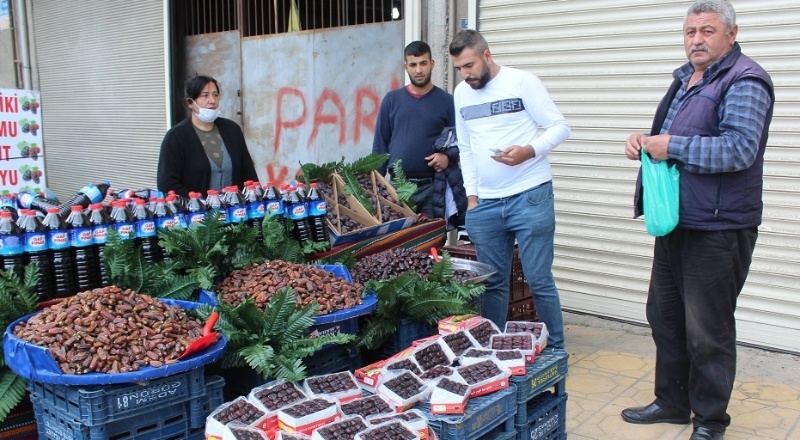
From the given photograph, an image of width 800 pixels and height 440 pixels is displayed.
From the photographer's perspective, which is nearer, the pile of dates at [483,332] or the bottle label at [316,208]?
the pile of dates at [483,332]

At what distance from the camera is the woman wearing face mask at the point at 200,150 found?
4.77 metres

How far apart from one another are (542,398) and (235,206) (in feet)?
6.11

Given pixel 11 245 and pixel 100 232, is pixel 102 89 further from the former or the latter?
pixel 11 245

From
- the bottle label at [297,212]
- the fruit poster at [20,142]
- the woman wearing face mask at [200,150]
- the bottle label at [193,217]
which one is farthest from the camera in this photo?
the fruit poster at [20,142]

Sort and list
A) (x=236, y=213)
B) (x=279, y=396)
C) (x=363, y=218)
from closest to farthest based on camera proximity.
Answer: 1. (x=279, y=396)
2. (x=236, y=213)
3. (x=363, y=218)

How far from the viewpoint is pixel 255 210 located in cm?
386

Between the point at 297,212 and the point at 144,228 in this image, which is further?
the point at 297,212

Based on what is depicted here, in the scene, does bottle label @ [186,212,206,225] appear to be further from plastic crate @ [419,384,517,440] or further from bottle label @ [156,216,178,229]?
plastic crate @ [419,384,517,440]

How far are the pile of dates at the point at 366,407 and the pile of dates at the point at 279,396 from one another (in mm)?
182

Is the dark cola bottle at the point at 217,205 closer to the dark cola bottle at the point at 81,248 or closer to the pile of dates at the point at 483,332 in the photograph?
the dark cola bottle at the point at 81,248

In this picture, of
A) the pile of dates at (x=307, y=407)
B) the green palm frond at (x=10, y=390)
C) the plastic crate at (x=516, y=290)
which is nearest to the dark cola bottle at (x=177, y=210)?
the green palm frond at (x=10, y=390)

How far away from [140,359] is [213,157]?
270 centimetres

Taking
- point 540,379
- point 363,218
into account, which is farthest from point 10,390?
point 363,218

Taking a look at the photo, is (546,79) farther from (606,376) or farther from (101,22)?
(101,22)
